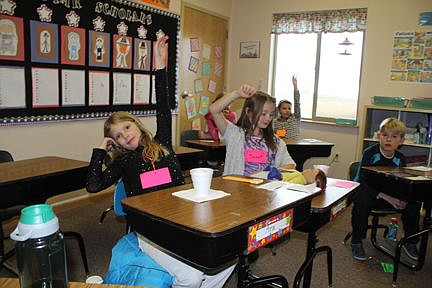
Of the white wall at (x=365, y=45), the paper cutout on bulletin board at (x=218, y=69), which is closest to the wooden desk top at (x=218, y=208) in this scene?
the white wall at (x=365, y=45)

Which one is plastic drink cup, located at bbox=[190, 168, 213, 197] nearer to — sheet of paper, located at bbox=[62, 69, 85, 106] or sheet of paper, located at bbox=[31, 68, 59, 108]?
sheet of paper, located at bbox=[31, 68, 59, 108]

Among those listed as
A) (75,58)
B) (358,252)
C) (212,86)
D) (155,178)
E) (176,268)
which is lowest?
(358,252)

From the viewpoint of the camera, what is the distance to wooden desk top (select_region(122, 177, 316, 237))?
107 cm

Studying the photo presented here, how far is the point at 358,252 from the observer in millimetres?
2898

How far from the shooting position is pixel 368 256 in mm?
2961

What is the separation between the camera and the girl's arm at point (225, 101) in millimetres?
1881

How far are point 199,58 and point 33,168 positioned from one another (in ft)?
11.4

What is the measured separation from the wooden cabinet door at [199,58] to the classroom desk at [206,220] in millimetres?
3813

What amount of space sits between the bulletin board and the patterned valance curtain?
1.74 metres

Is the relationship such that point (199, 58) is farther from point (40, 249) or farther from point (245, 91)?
point (40, 249)

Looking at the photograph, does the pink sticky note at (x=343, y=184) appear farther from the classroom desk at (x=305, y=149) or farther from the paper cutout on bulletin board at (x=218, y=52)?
the paper cutout on bulletin board at (x=218, y=52)

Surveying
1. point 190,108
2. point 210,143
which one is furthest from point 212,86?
point 210,143

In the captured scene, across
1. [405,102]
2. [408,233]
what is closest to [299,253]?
[408,233]

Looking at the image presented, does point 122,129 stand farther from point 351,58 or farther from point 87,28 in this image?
point 351,58
